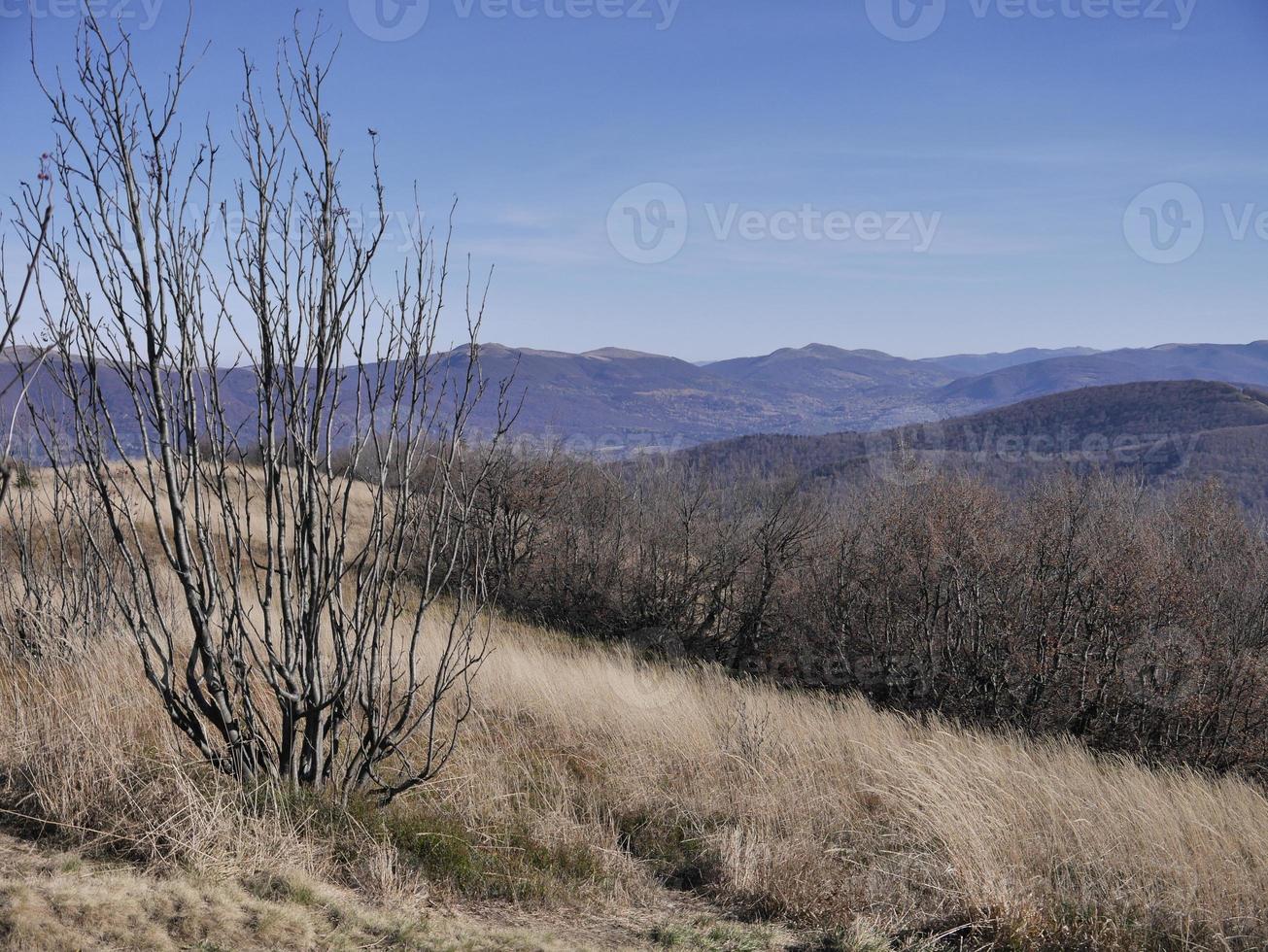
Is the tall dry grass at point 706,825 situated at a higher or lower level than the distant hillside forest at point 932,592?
higher

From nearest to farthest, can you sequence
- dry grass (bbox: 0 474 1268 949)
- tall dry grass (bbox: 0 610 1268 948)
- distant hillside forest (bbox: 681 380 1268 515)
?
dry grass (bbox: 0 474 1268 949)
tall dry grass (bbox: 0 610 1268 948)
distant hillside forest (bbox: 681 380 1268 515)

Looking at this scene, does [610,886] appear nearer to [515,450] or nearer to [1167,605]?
[1167,605]

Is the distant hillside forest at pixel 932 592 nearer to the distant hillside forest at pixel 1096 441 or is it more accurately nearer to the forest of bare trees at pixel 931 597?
the forest of bare trees at pixel 931 597

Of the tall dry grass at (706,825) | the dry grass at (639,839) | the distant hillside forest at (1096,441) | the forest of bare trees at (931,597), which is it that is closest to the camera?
the dry grass at (639,839)

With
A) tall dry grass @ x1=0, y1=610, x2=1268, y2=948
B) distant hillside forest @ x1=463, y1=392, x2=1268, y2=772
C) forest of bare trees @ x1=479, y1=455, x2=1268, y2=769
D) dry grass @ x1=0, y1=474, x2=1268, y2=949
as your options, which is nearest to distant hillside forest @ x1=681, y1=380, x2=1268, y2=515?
distant hillside forest @ x1=463, y1=392, x2=1268, y2=772

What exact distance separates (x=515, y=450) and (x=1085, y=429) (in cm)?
10290

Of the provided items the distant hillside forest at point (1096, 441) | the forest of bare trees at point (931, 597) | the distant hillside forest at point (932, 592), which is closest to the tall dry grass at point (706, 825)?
the distant hillside forest at point (932, 592)

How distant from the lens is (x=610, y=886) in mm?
3850

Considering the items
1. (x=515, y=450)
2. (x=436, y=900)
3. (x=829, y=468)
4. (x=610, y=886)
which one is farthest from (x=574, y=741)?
(x=829, y=468)

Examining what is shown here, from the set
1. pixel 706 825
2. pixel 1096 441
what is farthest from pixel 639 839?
pixel 1096 441

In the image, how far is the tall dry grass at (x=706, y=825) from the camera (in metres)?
3.50

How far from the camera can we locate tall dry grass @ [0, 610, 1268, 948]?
11.5 ft

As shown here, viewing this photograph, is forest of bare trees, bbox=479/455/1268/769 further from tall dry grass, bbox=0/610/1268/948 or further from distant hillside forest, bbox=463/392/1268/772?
tall dry grass, bbox=0/610/1268/948

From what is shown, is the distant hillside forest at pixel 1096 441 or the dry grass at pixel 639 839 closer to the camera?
the dry grass at pixel 639 839
